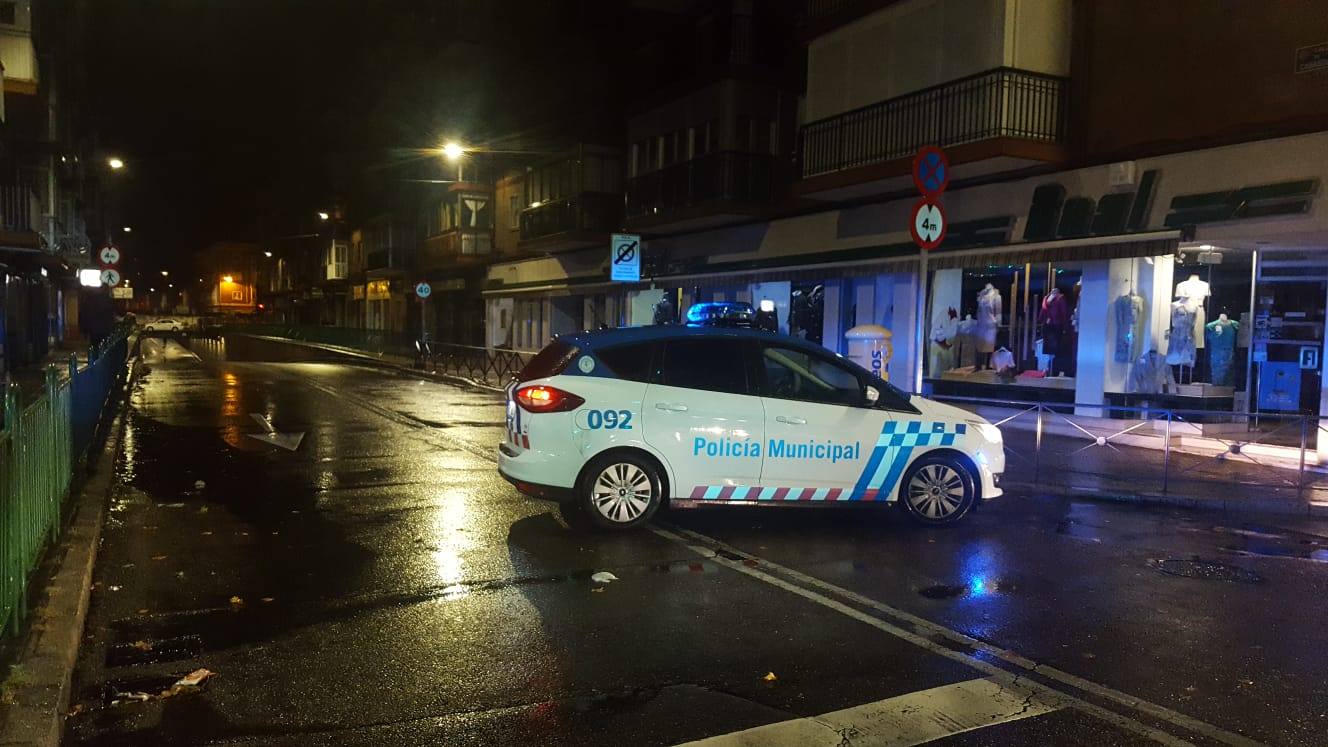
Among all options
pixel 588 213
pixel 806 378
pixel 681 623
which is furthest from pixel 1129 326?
pixel 588 213

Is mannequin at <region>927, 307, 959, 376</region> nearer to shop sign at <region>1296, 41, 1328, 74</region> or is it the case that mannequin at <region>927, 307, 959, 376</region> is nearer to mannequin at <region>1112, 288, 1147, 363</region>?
mannequin at <region>1112, 288, 1147, 363</region>

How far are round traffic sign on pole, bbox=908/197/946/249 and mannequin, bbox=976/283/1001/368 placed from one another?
249 inches

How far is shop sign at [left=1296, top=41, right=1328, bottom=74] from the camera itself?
1211cm

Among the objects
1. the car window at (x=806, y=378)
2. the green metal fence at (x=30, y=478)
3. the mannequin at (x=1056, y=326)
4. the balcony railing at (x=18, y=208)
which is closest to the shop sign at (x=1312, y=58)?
the mannequin at (x=1056, y=326)

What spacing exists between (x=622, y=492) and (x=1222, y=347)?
37.1ft

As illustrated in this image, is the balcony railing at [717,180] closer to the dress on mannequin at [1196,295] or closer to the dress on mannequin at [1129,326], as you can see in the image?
the dress on mannequin at [1129,326]

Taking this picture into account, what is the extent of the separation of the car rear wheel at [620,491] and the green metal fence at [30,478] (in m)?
3.77

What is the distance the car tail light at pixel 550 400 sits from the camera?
7.91 m

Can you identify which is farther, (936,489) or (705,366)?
(936,489)

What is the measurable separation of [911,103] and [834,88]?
104 inches

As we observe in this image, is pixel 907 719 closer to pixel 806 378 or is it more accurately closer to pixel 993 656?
pixel 993 656

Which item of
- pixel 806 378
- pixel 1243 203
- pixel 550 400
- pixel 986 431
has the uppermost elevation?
pixel 1243 203

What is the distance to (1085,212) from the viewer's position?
14867 mm

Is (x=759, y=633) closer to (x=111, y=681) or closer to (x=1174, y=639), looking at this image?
(x=1174, y=639)
